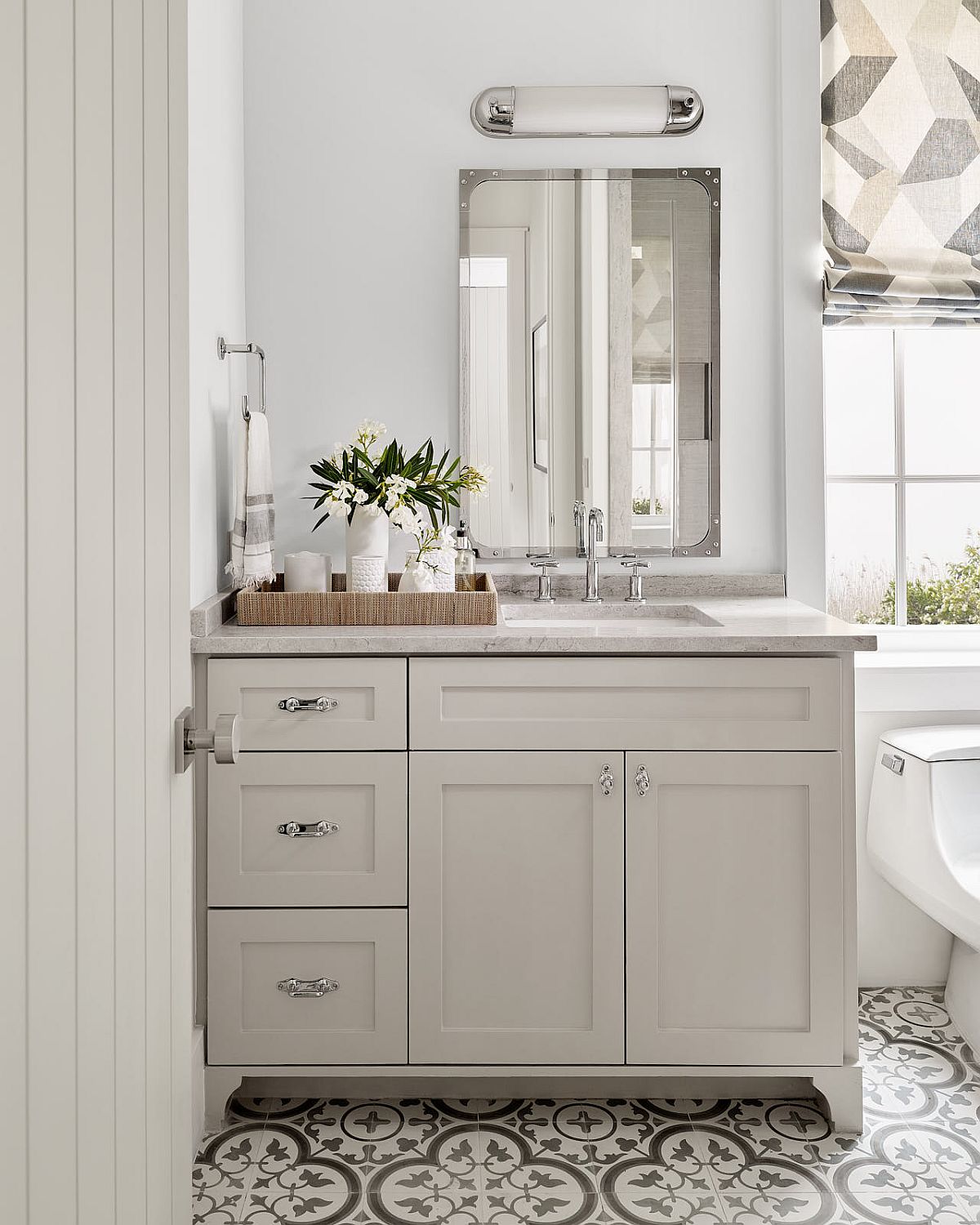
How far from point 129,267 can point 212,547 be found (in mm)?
1365

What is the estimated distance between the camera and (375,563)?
218 cm

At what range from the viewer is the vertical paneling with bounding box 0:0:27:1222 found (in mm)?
571

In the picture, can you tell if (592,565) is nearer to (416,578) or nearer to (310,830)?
(416,578)

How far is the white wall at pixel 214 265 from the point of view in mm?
1961

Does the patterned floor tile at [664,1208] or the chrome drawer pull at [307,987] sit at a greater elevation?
the chrome drawer pull at [307,987]

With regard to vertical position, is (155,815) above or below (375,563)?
below

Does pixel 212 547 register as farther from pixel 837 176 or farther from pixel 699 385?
pixel 837 176

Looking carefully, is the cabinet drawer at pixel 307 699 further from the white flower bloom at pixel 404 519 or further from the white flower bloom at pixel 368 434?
the white flower bloom at pixel 368 434

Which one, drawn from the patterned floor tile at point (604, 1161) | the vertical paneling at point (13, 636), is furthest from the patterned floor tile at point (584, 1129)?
the vertical paneling at point (13, 636)

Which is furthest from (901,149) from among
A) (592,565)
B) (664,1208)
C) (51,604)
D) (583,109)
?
(51,604)

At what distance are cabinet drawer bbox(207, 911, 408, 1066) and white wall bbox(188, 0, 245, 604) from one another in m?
0.64

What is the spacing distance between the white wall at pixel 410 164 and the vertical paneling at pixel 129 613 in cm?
164

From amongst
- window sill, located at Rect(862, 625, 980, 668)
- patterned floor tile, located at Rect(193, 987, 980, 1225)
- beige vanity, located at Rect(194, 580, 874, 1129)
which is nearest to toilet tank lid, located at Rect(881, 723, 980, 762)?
window sill, located at Rect(862, 625, 980, 668)

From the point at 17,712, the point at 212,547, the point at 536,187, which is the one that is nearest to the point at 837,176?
the point at 536,187
